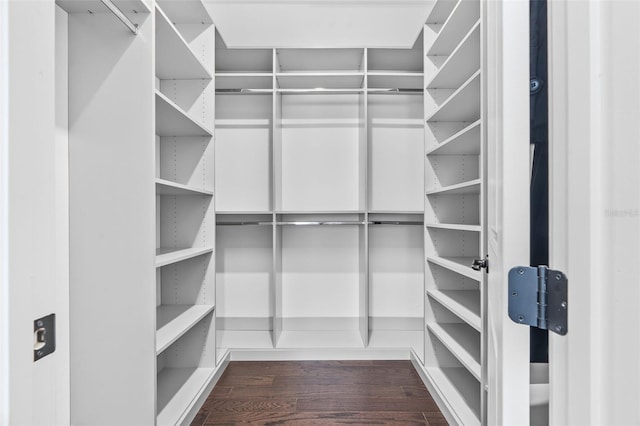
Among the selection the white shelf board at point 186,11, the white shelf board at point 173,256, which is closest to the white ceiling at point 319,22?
the white shelf board at point 186,11

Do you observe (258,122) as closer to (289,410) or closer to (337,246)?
(337,246)

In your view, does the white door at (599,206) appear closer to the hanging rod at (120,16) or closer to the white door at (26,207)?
the white door at (26,207)

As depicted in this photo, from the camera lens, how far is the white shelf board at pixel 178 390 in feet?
5.51

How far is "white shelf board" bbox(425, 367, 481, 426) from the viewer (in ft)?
5.46

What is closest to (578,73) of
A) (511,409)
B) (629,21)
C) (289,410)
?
(629,21)

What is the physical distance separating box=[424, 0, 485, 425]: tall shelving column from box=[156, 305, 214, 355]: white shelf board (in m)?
1.39

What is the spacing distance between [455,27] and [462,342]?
1.73 meters

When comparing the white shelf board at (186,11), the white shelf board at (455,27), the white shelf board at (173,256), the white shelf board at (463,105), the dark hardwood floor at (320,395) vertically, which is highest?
the white shelf board at (186,11)

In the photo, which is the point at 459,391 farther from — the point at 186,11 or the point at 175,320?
the point at 186,11

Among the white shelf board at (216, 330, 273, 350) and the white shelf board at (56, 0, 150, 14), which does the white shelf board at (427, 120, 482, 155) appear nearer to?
the white shelf board at (56, 0, 150, 14)

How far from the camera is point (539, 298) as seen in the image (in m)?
0.55

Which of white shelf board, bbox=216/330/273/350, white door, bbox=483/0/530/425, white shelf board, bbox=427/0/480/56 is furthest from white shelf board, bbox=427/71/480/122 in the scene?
white shelf board, bbox=216/330/273/350

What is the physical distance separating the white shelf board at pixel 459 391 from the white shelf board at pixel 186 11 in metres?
2.50

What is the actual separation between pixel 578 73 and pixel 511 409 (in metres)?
0.55
